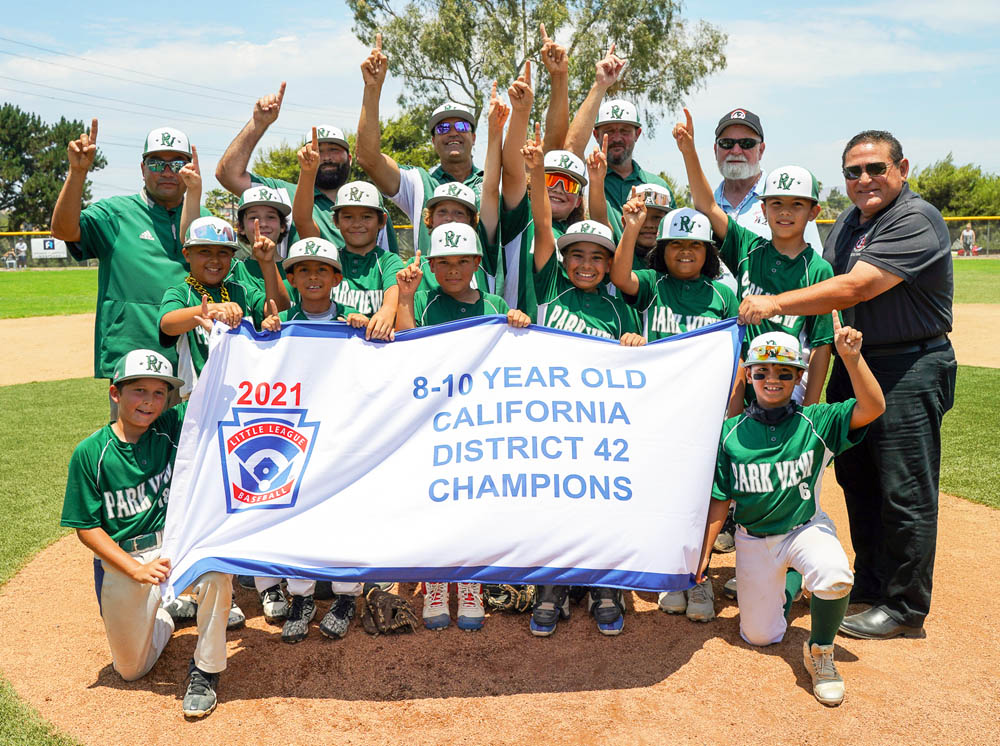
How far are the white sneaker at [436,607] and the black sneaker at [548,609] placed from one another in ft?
1.74

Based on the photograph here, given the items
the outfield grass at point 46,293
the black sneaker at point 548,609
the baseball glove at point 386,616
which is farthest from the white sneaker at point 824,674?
the outfield grass at point 46,293

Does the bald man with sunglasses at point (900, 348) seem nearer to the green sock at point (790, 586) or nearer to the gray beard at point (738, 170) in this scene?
the green sock at point (790, 586)

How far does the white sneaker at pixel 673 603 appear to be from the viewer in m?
5.18

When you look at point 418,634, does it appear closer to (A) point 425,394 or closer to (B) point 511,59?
(A) point 425,394

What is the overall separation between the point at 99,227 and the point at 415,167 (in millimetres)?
2303

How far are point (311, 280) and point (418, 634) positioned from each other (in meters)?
2.29

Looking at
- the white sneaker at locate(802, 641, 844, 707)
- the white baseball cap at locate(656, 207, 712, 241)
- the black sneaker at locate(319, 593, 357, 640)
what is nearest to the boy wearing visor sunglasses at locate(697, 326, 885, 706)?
the white sneaker at locate(802, 641, 844, 707)

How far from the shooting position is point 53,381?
1431 centimetres

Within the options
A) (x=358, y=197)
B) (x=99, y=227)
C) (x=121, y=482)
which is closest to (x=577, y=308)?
(x=358, y=197)

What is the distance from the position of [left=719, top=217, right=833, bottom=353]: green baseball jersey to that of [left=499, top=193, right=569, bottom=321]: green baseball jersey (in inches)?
49.4

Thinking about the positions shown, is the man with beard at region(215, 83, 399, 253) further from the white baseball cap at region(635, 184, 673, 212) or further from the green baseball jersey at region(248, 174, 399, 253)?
the white baseball cap at region(635, 184, 673, 212)

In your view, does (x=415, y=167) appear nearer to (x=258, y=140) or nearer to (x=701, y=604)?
(x=258, y=140)

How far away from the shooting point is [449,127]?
246 inches

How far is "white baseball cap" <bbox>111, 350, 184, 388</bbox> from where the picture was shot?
4.39 m
